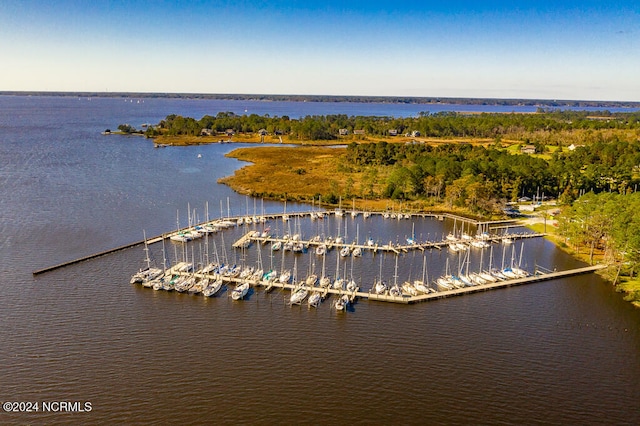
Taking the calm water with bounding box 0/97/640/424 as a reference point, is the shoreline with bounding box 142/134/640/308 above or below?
above

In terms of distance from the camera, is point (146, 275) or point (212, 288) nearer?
point (212, 288)

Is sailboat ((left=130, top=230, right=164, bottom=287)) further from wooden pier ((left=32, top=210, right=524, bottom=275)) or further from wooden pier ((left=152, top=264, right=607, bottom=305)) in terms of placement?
wooden pier ((left=32, top=210, right=524, bottom=275))

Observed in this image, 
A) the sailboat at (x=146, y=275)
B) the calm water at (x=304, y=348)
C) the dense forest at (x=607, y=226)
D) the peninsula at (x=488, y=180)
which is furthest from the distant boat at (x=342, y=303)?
the dense forest at (x=607, y=226)

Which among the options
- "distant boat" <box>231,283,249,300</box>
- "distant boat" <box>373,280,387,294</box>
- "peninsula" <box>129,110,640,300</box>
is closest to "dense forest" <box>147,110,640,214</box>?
"peninsula" <box>129,110,640,300</box>

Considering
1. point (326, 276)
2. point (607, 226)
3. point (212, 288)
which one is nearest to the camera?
point (212, 288)

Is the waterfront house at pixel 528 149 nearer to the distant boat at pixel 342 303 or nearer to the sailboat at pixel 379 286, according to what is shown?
the sailboat at pixel 379 286

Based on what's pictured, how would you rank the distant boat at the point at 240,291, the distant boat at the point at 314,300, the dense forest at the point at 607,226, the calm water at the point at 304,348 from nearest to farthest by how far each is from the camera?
the calm water at the point at 304,348 → the distant boat at the point at 314,300 → the distant boat at the point at 240,291 → the dense forest at the point at 607,226

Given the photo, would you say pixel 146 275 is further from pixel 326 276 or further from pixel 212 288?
pixel 326 276

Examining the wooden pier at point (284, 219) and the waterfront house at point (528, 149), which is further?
the waterfront house at point (528, 149)

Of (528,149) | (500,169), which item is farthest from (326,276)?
(528,149)
